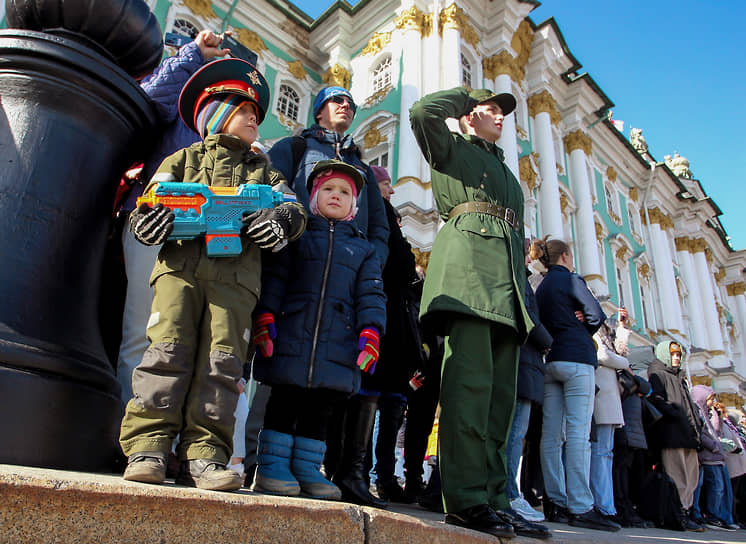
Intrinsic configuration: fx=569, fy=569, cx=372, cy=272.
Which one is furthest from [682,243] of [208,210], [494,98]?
[208,210]

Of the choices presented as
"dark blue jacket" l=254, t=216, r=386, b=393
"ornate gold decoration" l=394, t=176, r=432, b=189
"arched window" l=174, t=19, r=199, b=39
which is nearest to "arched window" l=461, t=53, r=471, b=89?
"ornate gold decoration" l=394, t=176, r=432, b=189

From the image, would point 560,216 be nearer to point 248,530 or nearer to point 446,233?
point 446,233

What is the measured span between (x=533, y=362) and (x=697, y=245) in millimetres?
30579

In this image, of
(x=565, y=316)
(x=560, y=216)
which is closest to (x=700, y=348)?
(x=560, y=216)

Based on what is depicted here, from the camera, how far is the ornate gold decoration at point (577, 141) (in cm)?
2248

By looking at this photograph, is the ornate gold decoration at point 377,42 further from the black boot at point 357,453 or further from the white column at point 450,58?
the black boot at point 357,453

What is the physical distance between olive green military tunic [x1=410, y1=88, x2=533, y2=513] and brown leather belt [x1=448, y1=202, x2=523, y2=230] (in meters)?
0.01

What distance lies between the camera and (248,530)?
1.33 metres

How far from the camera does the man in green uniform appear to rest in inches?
91.4

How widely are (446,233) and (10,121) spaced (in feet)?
6.44

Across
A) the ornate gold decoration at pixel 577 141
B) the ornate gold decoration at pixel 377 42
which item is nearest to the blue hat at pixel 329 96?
the ornate gold decoration at pixel 377 42

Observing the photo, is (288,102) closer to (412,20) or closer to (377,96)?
(377,96)

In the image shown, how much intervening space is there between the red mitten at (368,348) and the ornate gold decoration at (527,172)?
1709 cm

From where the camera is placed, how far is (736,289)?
3422cm
